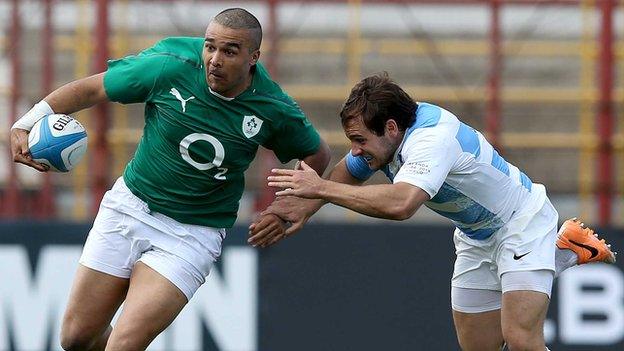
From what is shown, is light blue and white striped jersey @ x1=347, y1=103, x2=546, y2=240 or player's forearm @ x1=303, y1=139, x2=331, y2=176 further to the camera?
player's forearm @ x1=303, y1=139, x2=331, y2=176

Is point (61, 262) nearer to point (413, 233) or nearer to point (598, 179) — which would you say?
point (413, 233)

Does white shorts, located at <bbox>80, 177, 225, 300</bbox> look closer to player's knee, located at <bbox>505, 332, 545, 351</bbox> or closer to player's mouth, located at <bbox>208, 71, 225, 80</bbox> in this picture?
player's mouth, located at <bbox>208, 71, 225, 80</bbox>

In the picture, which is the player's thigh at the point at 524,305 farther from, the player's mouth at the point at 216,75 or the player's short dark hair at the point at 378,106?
the player's mouth at the point at 216,75

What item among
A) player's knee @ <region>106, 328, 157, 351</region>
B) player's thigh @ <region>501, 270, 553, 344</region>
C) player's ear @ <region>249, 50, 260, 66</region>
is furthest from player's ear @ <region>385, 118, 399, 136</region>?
player's knee @ <region>106, 328, 157, 351</region>

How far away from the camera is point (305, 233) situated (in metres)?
10.2

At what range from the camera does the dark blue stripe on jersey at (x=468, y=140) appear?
6.71m

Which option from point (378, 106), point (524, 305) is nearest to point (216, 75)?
point (378, 106)

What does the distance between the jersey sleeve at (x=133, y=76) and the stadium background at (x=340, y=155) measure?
137 inches

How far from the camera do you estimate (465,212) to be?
691 centimetres

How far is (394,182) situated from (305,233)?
3768mm

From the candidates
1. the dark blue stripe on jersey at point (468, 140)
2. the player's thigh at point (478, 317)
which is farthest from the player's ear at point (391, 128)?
the player's thigh at point (478, 317)

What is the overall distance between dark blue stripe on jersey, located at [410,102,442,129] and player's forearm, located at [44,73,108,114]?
158 centimetres

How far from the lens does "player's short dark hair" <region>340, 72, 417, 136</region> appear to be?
257 inches

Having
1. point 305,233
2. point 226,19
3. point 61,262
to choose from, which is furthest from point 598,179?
point 226,19
